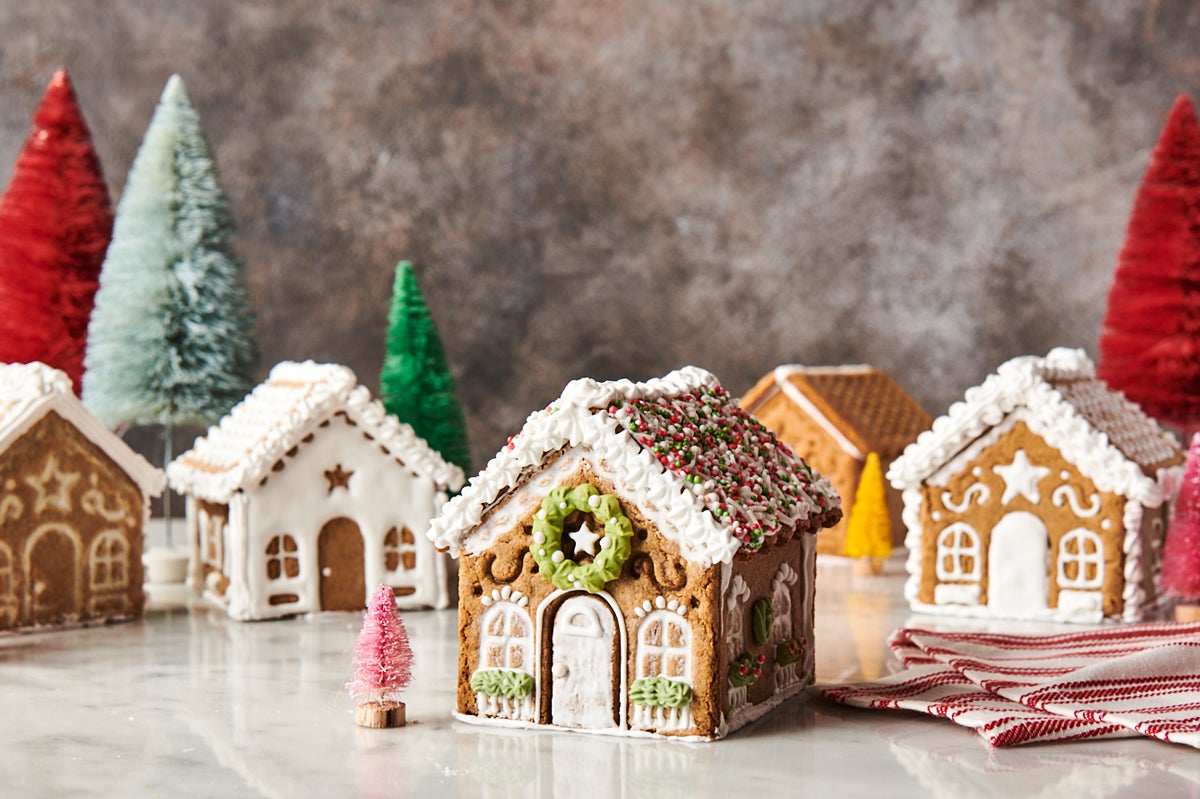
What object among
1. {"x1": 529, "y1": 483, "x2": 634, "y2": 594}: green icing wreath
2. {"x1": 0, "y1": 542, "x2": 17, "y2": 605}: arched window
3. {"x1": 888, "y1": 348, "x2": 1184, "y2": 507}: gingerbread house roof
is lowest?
{"x1": 0, "y1": 542, "x2": 17, "y2": 605}: arched window

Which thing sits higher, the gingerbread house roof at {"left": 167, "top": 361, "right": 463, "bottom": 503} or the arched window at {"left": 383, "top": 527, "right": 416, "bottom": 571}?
the gingerbread house roof at {"left": 167, "top": 361, "right": 463, "bottom": 503}

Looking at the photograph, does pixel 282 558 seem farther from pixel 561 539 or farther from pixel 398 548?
pixel 561 539

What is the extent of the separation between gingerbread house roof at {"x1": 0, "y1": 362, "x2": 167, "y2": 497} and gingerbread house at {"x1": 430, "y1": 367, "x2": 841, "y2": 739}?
3.01 m

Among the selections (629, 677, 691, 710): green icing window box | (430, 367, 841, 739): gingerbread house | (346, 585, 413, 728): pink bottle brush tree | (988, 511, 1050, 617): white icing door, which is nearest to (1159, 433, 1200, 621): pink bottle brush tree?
(988, 511, 1050, 617): white icing door

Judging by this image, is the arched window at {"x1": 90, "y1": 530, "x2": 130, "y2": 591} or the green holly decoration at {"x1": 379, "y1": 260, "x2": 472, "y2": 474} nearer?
the arched window at {"x1": 90, "y1": 530, "x2": 130, "y2": 591}

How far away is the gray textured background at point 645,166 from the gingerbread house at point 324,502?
5102 mm

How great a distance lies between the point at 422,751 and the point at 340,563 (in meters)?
3.06

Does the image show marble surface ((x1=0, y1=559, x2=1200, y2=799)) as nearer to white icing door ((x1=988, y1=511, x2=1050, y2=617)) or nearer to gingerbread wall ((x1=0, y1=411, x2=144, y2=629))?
gingerbread wall ((x1=0, y1=411, x2=144, y2=629))

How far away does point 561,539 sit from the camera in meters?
6.10

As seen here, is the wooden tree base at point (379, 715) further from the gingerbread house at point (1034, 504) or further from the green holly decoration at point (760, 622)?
the gingerbread house at point (1034, 504)

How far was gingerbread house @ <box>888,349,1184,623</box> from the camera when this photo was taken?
852 centimetres

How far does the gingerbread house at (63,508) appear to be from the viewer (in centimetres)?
826

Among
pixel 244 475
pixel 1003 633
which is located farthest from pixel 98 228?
pixel 1003 633

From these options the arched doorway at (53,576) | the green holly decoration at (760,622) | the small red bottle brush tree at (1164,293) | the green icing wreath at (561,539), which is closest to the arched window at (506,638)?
the green icing wreath at (561,539)
